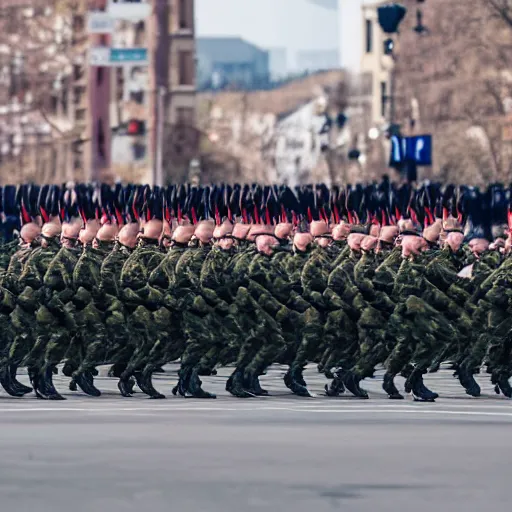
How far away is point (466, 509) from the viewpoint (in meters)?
13.6

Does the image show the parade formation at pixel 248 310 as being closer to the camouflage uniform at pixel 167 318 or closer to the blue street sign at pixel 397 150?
the camouflage uniform at pixel 167 318

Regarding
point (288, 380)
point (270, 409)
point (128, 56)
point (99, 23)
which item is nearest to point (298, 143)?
point (99, 23)

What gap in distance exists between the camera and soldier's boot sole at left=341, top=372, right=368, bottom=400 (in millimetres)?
20953

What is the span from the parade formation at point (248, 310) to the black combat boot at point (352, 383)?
1cm

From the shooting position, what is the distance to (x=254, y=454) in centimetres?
1616

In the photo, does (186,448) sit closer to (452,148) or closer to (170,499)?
(170,499)

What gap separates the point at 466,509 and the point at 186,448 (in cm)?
326

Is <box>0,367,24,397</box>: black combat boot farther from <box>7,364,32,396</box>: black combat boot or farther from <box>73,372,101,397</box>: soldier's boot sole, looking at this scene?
<box>73,372,101,397</box>: soldier's boot sole

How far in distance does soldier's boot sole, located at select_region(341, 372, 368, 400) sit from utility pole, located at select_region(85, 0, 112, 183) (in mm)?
65358

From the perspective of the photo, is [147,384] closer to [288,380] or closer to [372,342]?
[288,380]

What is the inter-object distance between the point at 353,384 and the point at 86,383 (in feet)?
7.01

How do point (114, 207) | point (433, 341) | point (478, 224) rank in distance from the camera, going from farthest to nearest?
point (478, 224) → point (114, 207) → point (433, 341)

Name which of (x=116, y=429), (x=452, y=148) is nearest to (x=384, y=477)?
(x=116, y=429)

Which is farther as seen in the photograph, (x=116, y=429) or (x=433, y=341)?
(x=433, y=341)
